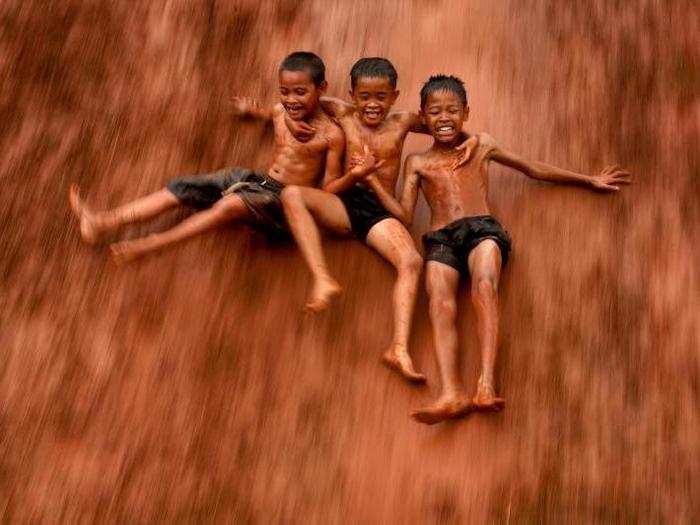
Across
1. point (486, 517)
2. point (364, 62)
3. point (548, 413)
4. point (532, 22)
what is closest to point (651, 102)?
point (532, 22)

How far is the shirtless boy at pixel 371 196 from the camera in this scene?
2.45 meters

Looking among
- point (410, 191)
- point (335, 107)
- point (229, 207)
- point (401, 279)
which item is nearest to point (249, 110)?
point (335, 107)

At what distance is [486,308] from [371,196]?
580mm

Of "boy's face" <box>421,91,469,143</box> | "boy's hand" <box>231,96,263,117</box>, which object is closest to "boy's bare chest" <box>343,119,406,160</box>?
"boy's face" <box>421,91,469,143</box>

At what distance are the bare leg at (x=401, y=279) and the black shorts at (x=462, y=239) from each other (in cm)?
7

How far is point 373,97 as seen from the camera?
8.59 ft

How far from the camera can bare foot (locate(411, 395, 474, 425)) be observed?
225 cm

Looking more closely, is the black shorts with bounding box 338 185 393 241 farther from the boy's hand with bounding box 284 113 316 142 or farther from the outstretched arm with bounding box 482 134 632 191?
the outstretched arm with bounding box 482 134 632 191

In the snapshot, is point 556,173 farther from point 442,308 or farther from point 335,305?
point 335,305

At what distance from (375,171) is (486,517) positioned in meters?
1.17

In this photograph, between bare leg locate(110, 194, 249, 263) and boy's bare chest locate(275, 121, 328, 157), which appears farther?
boy's bare chest locate(275, 121, 328, 157)

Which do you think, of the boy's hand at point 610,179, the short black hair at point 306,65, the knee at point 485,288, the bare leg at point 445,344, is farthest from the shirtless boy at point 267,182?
the boy's hand at point 610,179

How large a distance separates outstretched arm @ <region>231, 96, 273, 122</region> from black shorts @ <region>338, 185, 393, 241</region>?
55cm

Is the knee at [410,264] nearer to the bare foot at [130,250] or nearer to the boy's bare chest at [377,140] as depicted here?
the boy's bare chest at [377,140]
